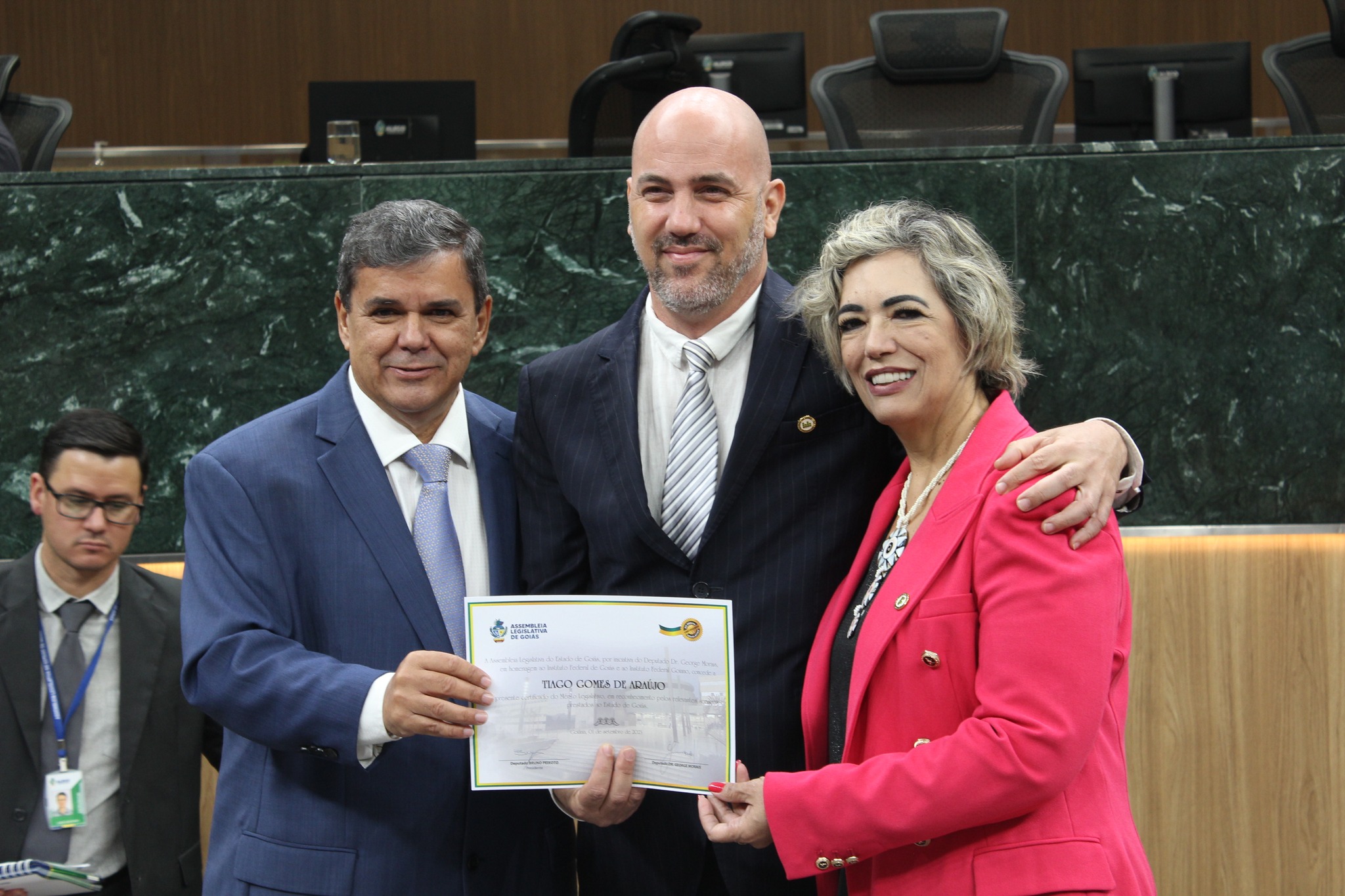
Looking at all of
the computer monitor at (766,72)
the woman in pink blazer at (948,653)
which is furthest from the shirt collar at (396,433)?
the computer monitor at (766,72)

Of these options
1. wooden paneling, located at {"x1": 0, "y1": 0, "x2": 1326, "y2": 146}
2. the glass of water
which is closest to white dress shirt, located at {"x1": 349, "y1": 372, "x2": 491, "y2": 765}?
the glass of water

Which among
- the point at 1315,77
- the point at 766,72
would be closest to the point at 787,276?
the point at 766,72

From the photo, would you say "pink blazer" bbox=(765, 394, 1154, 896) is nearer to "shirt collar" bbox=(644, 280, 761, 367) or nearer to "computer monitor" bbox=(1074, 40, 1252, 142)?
"shirt collar" bbox=(644, 280, 761, 367)

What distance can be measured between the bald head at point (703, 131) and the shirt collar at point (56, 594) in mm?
1587

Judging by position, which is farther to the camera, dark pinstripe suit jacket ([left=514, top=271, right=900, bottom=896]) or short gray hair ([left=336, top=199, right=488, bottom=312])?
short gray hair ([left=336, top=199, right=488, bottom=312])

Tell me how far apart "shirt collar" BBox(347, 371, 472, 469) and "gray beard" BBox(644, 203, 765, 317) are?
40cm

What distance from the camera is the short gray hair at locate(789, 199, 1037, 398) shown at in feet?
5.87

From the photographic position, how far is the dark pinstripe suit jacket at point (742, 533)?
1892 mm

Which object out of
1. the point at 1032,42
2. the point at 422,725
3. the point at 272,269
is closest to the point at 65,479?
the point at 272,269

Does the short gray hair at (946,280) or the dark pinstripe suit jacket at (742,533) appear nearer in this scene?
the short gray hair at (946,280)

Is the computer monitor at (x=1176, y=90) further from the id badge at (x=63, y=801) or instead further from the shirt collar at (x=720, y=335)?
the id badge at (x=63, y=801)

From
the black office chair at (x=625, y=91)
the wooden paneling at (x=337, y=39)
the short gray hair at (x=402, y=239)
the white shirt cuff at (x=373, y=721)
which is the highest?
the wooden paneling at (x=337, y=39)

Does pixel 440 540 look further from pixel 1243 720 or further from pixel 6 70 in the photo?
pixel 6 70

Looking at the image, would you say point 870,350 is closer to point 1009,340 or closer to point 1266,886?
point 1009,340
